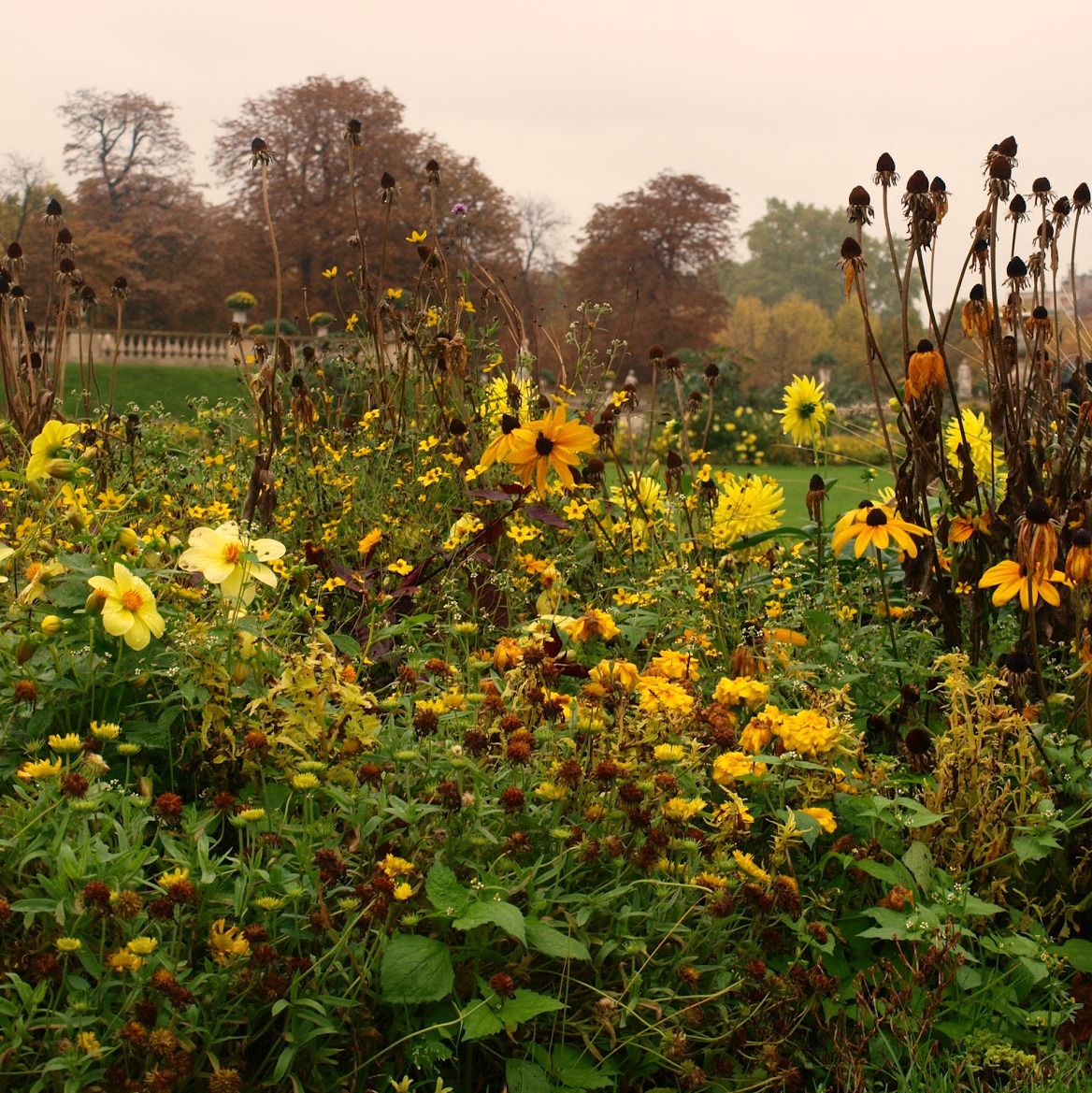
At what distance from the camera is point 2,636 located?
2.02m

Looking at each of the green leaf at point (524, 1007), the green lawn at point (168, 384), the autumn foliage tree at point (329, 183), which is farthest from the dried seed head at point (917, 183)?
the autumn foliage tree at point (329, 183)

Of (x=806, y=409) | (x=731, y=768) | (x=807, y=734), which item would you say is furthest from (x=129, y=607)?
(x=806, y=409)

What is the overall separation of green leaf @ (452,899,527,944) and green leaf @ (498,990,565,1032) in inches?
2.9

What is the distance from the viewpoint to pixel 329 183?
34.9 m

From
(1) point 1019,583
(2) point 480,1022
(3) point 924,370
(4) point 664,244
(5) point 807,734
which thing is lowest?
(2) point 480,1022

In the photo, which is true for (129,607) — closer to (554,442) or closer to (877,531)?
(554,442)

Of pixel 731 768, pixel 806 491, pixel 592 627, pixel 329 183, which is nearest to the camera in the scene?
pixel 731 768

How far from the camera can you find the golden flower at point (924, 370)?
8.80ft

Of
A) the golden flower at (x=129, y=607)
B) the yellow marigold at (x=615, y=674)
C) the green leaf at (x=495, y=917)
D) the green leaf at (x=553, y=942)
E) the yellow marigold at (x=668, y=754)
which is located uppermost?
the golden flower at (x=129, y=607)

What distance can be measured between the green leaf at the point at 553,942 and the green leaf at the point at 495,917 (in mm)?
18

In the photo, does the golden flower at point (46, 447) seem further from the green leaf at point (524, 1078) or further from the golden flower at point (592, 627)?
the green leaf at point (524, 1078)

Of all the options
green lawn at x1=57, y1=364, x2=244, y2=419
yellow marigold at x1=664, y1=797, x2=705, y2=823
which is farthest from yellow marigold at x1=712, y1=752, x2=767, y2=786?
green lawn at x1=57, y1=364, x2=244, y2=419

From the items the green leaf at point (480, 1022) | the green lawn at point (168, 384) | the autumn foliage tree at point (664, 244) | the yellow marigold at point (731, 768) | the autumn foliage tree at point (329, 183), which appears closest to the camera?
the green leaf at point (480, 1022)

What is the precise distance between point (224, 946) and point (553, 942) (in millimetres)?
419
